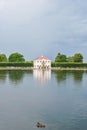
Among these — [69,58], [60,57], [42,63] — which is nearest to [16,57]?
[42,63]

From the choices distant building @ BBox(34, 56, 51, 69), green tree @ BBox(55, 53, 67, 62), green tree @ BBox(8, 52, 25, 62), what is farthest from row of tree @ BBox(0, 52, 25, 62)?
green tree @ BBox(55, 53, 67, 62)

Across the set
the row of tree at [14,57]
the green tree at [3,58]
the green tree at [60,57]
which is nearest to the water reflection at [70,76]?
the green tree at [60,57]

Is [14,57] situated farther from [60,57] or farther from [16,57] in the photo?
[60,57]

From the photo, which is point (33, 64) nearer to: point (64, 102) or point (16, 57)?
point (16, 57)

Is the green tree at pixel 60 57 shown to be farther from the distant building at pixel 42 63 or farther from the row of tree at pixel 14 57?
the row of tree at pixel 14 57

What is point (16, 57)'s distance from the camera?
15038 cm

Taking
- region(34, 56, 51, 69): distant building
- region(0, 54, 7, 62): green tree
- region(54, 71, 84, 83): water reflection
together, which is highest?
region(0, 54, 7, 62): green tree

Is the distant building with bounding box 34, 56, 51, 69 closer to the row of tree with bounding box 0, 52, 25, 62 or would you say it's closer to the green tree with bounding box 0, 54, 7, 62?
the row of tree with bounding box 0, 52, 25, 62

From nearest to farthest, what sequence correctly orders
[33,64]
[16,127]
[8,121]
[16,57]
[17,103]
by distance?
1. [16,127]
2. [8,121]
3. [17,103]
4. [33,64]
5. [16,57]

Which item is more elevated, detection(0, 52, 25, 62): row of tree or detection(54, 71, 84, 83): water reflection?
detection(0, 52, 25, 62): row of tree

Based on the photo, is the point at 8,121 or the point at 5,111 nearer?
the point at 8,121

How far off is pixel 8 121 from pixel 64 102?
1053 cm

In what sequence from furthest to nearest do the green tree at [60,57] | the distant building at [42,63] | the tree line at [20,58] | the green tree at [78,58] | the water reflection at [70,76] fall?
1. the green tree at [60,57]
2. the tree line at [20,58]
3. the green tree at [78,58]
4. the distant building at [42,63]
5. the water reflection at [70,76]

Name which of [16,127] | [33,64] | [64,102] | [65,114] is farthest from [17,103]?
[33,64]
